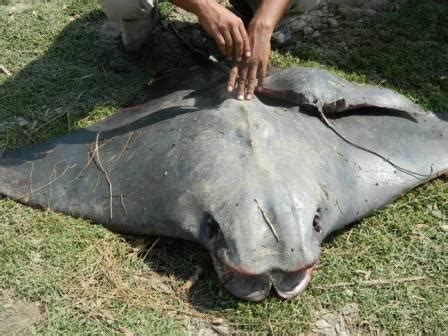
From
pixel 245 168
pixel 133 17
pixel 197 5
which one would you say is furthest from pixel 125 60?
pixel 245 168

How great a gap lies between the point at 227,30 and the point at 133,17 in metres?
1.50

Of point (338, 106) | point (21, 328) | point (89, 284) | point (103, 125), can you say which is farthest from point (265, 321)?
point (103, 125)

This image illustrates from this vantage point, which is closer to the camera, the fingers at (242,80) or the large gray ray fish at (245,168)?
the large gray ray fish at (245,168)

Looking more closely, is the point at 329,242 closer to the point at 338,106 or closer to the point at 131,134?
the point at 338,106

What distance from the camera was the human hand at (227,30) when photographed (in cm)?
301

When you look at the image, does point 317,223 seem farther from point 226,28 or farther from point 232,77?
point 226,28

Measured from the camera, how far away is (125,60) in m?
4.62

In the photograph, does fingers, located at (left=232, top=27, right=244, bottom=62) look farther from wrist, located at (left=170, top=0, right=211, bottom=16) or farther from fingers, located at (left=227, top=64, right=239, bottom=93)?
wrist, located at (left=170, top=0, right=211, bottom=16)

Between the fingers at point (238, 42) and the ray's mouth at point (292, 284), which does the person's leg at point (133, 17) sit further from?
the ray's mouth at point (292, 284)

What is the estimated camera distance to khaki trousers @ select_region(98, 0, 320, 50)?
4.15 m

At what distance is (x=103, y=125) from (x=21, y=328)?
1460mm

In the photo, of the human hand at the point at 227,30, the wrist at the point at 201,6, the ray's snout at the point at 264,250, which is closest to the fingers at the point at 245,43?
the human hand at the point at 227,30

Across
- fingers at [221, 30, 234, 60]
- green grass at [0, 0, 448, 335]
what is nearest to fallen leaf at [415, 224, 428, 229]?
green grass at [0, 0, 448, 335]

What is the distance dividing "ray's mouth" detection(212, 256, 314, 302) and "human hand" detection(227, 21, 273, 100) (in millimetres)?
1020
